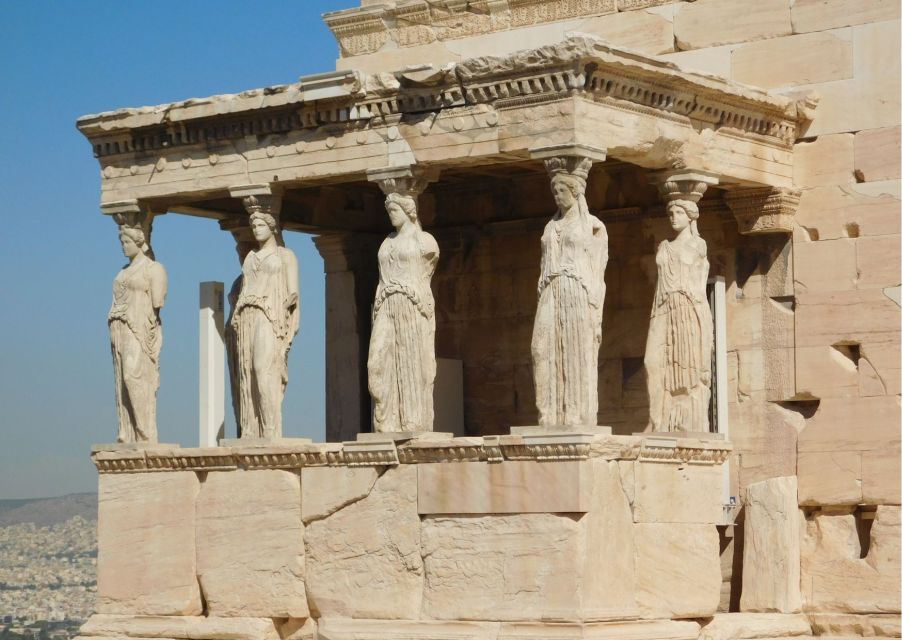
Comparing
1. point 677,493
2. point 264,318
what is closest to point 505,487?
point 677,493

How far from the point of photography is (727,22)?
18688 mm

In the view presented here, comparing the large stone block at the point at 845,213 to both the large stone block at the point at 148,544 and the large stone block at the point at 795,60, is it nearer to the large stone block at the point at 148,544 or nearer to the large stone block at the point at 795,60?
the large stone block at the point at 795,60

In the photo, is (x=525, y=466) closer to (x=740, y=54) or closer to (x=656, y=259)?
(x=656, y=259)

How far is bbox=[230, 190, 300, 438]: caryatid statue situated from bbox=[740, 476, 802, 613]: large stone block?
139 inches

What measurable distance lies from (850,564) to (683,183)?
3033mm

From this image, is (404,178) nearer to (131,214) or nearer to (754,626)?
(131,214)

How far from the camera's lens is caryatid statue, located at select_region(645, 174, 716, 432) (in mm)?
17531

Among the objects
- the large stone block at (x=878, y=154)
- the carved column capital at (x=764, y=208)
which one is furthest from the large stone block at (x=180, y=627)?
the large stone block at (x=878, y=154)

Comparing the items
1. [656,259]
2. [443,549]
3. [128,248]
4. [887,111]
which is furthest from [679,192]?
[128,248]

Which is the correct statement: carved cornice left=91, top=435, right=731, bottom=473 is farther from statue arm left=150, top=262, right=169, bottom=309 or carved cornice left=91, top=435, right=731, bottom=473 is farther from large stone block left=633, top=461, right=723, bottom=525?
statue arm left=150, top=262, right=169, bottom=309

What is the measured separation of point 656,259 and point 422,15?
11.5 feet

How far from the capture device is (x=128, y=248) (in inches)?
738

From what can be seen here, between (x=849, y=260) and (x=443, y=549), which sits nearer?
(x=443, y=549)

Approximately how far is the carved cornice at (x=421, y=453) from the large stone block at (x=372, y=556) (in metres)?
0.21
